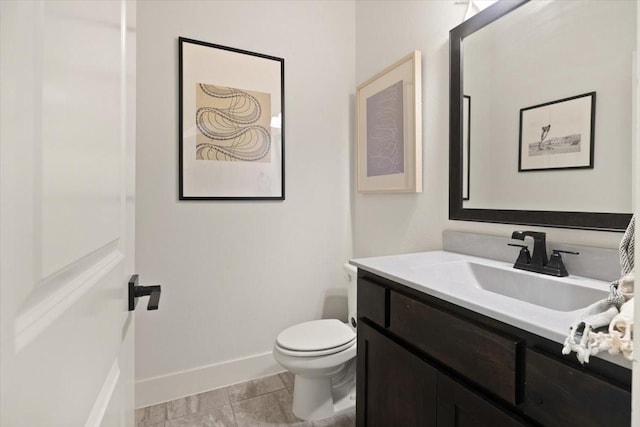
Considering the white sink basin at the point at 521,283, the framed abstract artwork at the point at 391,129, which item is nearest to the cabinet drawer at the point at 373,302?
the white sink basin at the point at 521,283

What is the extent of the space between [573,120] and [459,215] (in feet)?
1.88

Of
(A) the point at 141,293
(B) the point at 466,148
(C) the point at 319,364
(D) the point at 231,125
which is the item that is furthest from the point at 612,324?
(D) the point at 231,125

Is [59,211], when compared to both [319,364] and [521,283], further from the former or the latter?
[319,364]

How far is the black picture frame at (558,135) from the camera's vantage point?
3.54 feet

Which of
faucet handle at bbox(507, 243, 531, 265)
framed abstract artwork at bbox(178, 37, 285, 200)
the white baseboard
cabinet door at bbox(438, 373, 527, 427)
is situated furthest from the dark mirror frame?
the white baseboard

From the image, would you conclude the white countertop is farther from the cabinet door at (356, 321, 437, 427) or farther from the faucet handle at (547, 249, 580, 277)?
the cabinet door at (356, 321, 437, 427)

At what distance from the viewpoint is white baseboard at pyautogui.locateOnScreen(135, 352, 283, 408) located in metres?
1.79

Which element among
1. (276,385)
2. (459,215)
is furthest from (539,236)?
(276,385)

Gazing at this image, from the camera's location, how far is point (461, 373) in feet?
2.87

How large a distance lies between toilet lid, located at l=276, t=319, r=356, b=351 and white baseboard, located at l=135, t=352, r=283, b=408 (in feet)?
1.62

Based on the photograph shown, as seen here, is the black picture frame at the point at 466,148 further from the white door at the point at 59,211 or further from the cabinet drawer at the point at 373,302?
the white door at the point at 59,211

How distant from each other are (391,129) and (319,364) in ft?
4.43

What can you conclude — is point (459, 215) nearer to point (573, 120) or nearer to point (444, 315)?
point (573, 120)

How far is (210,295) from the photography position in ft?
6.41
